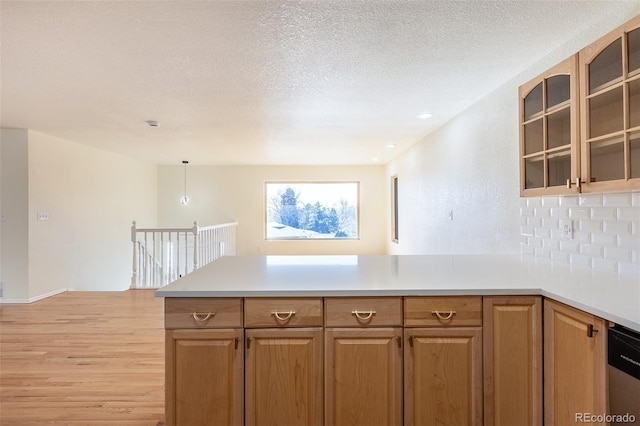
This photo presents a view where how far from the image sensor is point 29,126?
13.9 ft

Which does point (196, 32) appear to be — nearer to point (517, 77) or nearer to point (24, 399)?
point (517, 77)

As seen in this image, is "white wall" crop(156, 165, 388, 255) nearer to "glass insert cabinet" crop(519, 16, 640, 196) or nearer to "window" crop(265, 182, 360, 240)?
"window" crop(265, 182, 360, 240)

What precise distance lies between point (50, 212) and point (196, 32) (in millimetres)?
4295

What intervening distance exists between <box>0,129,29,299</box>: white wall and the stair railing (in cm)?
128

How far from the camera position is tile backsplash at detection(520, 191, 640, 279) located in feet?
5.65

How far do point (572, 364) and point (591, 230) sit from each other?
93 centimetres

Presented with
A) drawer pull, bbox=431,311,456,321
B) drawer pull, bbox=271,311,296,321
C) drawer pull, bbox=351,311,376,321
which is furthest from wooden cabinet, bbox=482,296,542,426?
drawer pull, bbox=271,311,296,321

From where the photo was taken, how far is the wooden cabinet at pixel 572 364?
1249 mm

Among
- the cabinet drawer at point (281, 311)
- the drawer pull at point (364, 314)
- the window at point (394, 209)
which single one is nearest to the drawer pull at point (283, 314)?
the cabinet drawer at point (281, 311)

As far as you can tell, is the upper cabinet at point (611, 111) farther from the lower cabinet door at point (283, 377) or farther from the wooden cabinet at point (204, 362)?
the wooden cabinet at point (204, 362)

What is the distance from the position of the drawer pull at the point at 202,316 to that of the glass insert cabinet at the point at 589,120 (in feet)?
6.05

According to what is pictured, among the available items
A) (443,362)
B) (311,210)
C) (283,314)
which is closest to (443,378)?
(443,362)

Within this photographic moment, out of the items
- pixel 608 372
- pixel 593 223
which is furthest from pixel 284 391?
pixel 593 223

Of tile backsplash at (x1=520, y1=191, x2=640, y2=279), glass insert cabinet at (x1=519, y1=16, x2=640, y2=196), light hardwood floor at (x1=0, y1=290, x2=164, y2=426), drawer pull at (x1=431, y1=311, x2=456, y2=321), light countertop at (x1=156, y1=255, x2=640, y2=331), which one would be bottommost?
light hardwood floor at (x1=0, y1=290, x2=164, y2=426)
